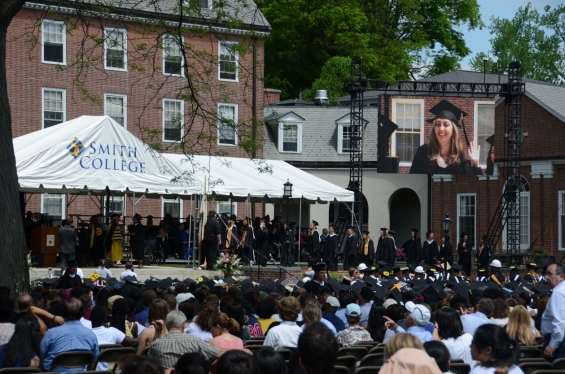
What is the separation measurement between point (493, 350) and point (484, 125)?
106 ft

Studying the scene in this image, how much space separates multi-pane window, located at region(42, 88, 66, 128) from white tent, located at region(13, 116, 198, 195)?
11977mm

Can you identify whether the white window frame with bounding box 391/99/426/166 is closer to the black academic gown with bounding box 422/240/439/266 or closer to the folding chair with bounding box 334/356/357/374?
→ the black academic gown with bounding box 422/240/439/266

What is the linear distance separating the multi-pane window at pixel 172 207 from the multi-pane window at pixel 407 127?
988 centimetres

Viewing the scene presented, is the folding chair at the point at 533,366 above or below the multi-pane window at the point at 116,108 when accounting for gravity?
below

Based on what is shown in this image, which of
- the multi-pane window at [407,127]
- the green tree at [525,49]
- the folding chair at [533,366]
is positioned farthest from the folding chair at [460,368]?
the green tree at [525,49]

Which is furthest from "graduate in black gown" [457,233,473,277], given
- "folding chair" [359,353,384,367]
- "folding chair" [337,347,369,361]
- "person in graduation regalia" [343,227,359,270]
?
"folding chair" [359,353,384,367]

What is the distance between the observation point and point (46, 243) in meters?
26.8

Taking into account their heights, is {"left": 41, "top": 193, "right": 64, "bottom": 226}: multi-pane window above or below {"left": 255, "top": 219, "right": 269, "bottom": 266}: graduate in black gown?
above

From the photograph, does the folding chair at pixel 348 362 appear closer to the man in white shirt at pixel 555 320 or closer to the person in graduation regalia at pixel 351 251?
the man in white shirt at pixel 555 320

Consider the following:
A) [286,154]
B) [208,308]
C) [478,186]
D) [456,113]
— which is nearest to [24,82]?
[286,154]

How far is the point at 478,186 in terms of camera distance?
141 feet

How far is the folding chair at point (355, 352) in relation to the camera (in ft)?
30.4

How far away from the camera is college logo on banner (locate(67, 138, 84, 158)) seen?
81.7 ft

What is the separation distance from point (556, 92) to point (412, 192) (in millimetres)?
8496
